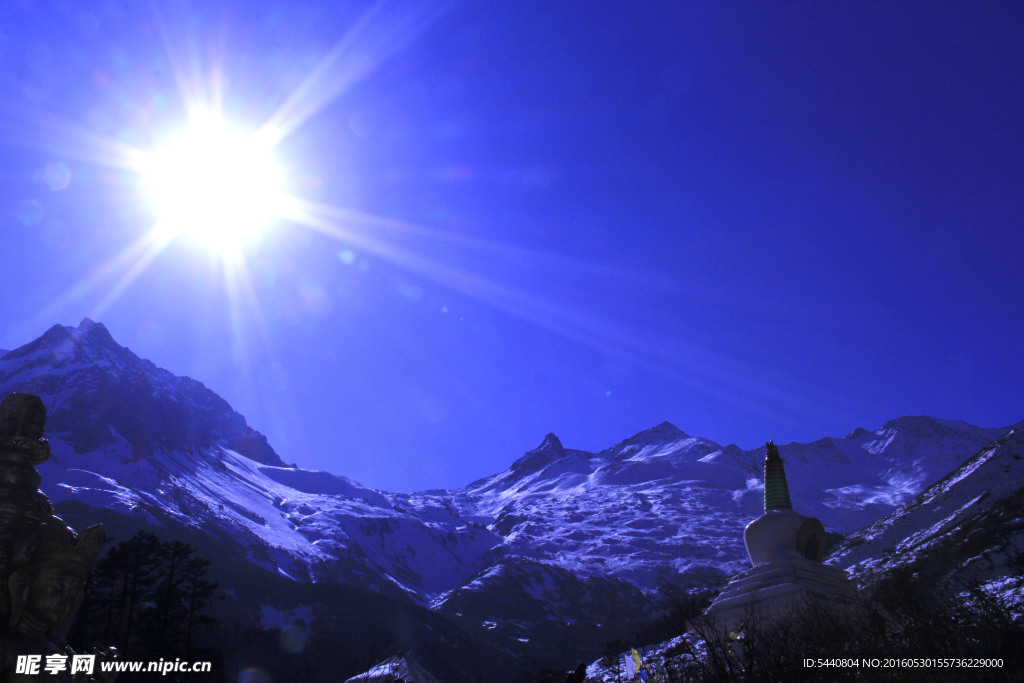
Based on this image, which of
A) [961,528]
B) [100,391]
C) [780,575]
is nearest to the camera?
[780,575]

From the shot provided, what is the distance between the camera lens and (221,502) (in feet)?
271

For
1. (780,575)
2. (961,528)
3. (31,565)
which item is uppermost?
(961,528)

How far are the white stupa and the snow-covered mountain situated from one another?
39125 millimetres

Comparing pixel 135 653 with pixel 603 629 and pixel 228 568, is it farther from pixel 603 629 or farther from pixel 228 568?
pixel 603 629

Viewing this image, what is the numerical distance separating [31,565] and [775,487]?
23.6 meters

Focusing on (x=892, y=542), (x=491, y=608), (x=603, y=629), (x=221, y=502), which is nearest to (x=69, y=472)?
(x=221, y=502)

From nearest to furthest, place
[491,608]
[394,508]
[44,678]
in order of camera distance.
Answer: [44,678] → [491,608] → [394,508]

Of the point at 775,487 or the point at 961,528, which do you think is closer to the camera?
the point at 775,487

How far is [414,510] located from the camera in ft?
415

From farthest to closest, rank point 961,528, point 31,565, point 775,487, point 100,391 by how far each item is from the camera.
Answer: point 100,391
point 961,528
point 775,487
point 31,565

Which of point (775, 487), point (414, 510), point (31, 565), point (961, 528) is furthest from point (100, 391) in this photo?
point (31, 565)

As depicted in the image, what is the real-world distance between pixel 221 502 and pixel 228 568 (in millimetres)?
32640

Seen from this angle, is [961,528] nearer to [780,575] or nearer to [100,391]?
[780,575]

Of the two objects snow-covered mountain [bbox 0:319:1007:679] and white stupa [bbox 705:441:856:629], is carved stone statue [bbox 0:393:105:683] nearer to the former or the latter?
white stupa [bbox 705:441:856:629]
